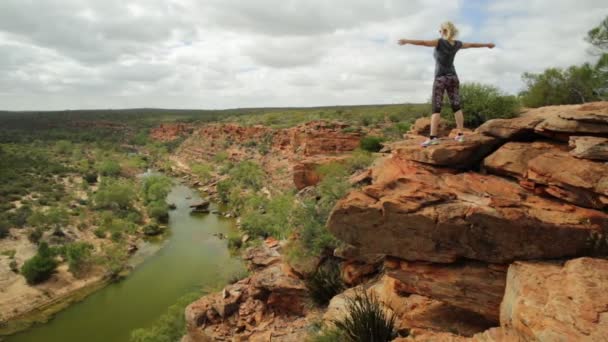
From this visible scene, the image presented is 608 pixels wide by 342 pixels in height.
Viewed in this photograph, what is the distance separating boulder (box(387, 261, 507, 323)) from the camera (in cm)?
598

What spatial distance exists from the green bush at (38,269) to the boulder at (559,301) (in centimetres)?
2819

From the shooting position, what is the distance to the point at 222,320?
10.9 meters

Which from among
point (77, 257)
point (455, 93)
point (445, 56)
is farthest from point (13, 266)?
point (445, 56)

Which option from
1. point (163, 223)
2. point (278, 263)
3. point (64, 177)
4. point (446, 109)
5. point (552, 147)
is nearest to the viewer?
point (552, 147)

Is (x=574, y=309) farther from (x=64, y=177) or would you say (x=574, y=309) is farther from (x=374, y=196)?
(x=64, y=177)

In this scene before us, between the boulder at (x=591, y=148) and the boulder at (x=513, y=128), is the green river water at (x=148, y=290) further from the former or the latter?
the boulder at (x=591, y=148)

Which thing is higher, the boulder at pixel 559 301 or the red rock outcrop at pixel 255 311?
the boulder at pixel 559 301

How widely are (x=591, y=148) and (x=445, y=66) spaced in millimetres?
2923

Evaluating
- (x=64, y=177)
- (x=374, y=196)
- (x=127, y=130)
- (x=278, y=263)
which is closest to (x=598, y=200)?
(x=374, y=196)

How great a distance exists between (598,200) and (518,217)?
114 centimetres

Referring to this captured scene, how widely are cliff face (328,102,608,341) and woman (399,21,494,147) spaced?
57 centimetres

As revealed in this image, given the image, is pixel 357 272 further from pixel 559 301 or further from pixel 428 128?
pixel 559 301

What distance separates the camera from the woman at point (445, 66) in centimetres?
709

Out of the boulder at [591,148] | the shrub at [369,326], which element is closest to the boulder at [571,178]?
the boulder at [591,148]
